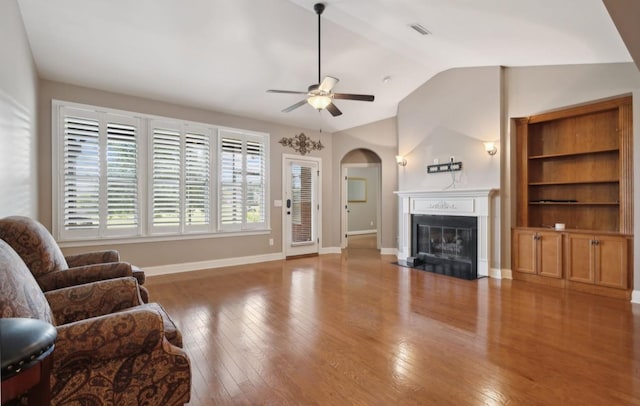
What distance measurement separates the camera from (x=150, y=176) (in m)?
4.61

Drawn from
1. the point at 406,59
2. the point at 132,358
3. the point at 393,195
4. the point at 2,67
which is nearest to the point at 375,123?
the point at 393,195

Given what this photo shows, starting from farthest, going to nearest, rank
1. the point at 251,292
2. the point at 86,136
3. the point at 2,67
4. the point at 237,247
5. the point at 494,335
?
the point at 237,247 < the point at 86,136 < the point at 251,292 < the point at 494,335 < the point at 2,67

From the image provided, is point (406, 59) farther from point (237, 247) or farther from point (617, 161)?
point (237, 247)

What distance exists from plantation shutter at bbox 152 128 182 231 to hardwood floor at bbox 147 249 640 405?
Answer: 106cm

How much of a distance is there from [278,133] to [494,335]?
4.84 meters

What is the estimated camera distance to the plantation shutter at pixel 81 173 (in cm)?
402

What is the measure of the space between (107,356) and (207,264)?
4.10 m

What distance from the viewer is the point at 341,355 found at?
2.30 metres

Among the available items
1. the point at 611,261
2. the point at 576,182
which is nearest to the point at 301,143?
the point at 576,182

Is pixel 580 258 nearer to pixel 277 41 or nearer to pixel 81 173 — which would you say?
pixel 277 41

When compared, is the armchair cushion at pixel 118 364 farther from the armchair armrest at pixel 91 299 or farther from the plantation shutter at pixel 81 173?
the plantation shutter at pixel 81 173

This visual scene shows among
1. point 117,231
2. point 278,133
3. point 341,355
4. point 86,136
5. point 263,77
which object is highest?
point 263,77

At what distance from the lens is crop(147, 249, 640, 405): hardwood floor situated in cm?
187

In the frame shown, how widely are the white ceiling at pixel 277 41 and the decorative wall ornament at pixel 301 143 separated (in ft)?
4.20
